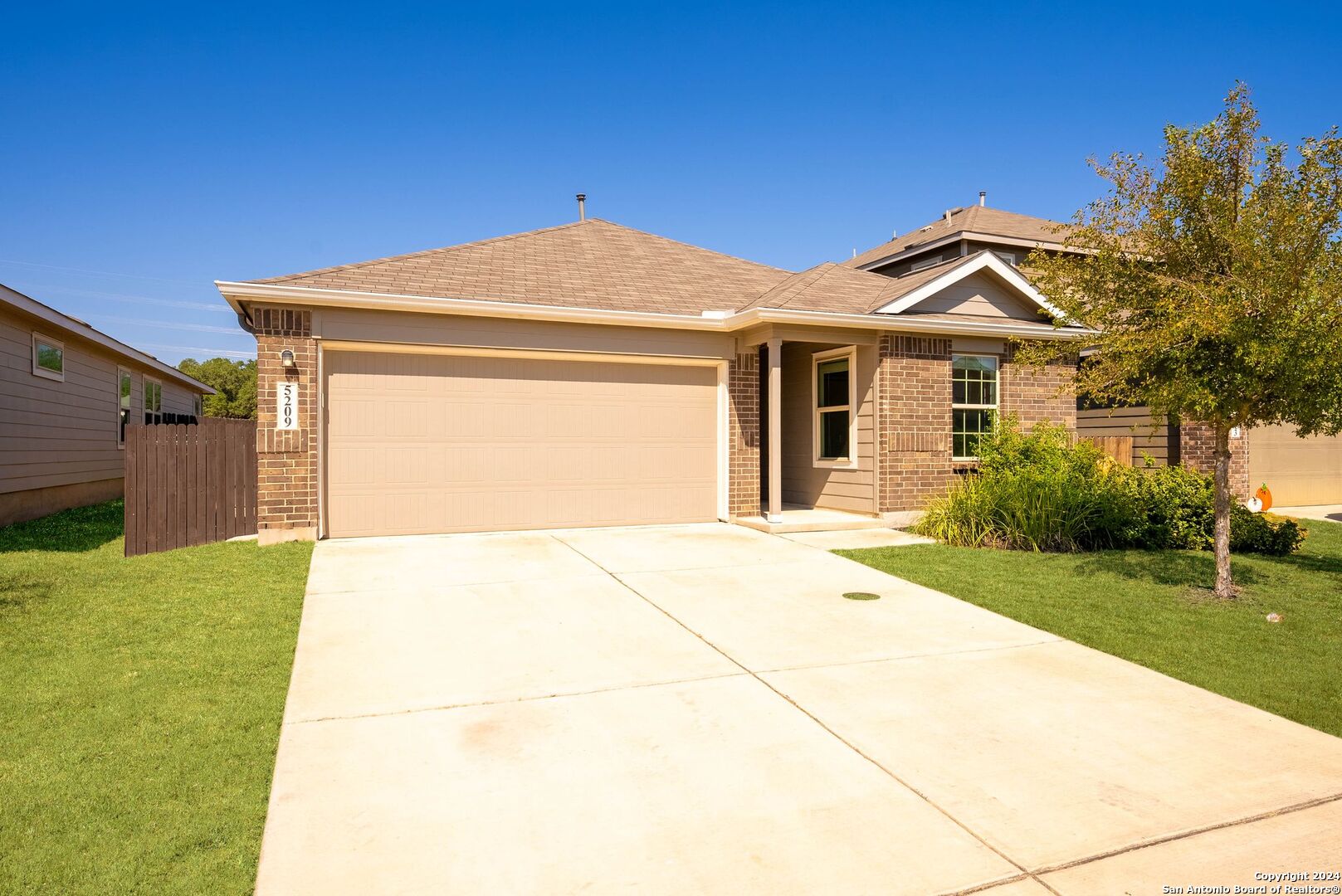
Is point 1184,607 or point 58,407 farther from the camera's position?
point 58,407

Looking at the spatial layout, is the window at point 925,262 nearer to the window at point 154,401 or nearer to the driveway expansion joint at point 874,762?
the driveway expansion joint at point 874,762

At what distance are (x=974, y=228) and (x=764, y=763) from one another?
19340 millimetres

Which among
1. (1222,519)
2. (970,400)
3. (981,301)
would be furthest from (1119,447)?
(1222,519)

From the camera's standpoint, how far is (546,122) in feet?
62.4

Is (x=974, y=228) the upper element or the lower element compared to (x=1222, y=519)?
upper

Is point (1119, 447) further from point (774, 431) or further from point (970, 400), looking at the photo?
point (774, 431)

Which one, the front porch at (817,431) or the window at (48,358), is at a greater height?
the window at (48,358)

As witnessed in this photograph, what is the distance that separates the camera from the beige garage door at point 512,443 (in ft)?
33.6

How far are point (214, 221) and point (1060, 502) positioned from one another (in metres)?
26.2

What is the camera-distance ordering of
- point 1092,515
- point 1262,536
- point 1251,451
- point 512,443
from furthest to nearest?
point 1251,451
point 512,443
point 1092,515
point 1262,536

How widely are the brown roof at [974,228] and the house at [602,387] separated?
7.39 metres

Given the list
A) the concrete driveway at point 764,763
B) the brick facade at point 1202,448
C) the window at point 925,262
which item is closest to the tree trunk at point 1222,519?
the concrete driveway at point 764,763

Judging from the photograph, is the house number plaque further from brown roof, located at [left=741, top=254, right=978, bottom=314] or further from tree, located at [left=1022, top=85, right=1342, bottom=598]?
tree, located at [left=1022, top=85, right=1342, bottom=598]

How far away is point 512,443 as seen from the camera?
1094 cm
